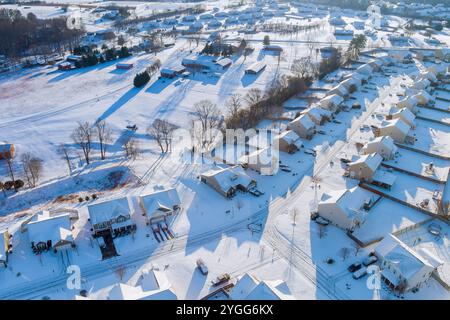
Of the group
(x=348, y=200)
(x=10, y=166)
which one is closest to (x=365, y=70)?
(x=348, y=200)

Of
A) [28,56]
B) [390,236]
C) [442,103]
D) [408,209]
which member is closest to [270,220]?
[390,236]

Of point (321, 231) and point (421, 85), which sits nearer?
point (321, 231)

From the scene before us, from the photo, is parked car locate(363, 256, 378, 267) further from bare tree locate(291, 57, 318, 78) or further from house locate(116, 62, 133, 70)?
house locate(116, 62, 133, 70)

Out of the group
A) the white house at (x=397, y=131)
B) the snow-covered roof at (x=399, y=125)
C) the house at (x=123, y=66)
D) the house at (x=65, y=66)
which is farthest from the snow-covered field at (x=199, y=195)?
the house at (x=123, y=66)

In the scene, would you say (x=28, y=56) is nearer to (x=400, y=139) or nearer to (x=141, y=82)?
(x=141, y=82)

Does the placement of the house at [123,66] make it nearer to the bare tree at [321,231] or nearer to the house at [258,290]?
the bare tree at [321,231]

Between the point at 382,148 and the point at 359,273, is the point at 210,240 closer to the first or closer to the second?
the point at 359,273
